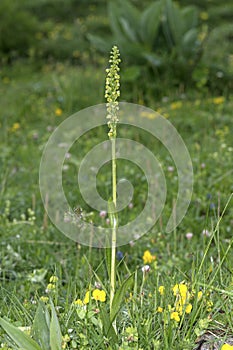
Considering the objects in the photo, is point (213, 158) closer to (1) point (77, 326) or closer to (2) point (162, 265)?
(2) point (162, 265)

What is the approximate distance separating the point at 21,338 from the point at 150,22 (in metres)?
3.82

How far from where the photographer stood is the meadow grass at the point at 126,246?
1.76 metres

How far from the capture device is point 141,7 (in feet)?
29.4

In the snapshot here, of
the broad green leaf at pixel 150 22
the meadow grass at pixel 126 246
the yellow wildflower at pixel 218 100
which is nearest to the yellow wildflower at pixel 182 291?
the meadow grass at pixel 126 246

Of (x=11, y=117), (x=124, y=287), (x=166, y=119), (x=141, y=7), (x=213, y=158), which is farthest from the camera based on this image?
(x=141, y=7)

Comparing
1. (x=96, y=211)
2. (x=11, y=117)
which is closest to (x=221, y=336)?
(x=96, y=211)

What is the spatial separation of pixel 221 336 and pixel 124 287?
1.34 feet

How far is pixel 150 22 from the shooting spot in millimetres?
4930

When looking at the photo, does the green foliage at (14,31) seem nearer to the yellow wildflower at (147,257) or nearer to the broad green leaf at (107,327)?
the yellow wildflower at (147,257)

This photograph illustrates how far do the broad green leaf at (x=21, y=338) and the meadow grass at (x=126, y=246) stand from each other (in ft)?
0.49

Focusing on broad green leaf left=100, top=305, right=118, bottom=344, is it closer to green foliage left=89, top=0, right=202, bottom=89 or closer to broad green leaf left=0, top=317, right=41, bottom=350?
broad green leaf left=0, top=317, right=41, bottom=350

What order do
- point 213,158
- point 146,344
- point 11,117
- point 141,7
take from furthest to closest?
point 141,7 → point 11,117 → point 213,158 → point 146,344

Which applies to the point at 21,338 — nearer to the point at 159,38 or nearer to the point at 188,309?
the point at 188,309

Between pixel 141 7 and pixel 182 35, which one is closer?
pixel 182 35
